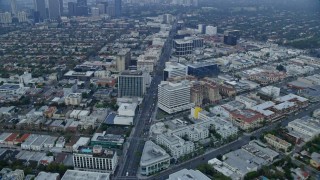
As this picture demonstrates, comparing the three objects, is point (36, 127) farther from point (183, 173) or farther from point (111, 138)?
point (183, 173)

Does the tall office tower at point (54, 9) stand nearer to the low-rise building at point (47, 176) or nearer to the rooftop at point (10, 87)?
the rooftop at point (10, 87)

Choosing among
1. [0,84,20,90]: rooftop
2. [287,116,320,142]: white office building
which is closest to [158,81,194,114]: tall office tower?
[287,116,320,142]: white office building

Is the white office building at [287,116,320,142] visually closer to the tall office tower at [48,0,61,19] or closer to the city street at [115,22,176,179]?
the city street at [115,22,176,179]

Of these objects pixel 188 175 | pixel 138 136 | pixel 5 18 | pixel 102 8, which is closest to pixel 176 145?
pixel 188 175

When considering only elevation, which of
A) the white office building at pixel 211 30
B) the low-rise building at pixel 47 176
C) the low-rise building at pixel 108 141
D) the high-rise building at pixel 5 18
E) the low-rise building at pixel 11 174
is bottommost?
the low-rise building at pixel 47 176

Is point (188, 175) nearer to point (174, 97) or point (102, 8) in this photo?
point (174, 97)

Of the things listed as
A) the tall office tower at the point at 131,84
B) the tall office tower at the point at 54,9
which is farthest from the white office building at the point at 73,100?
the tall office tower at the point at 54,9

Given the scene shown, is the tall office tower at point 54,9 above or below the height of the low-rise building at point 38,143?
above

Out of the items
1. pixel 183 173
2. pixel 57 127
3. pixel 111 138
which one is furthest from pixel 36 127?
pixel 183 173
